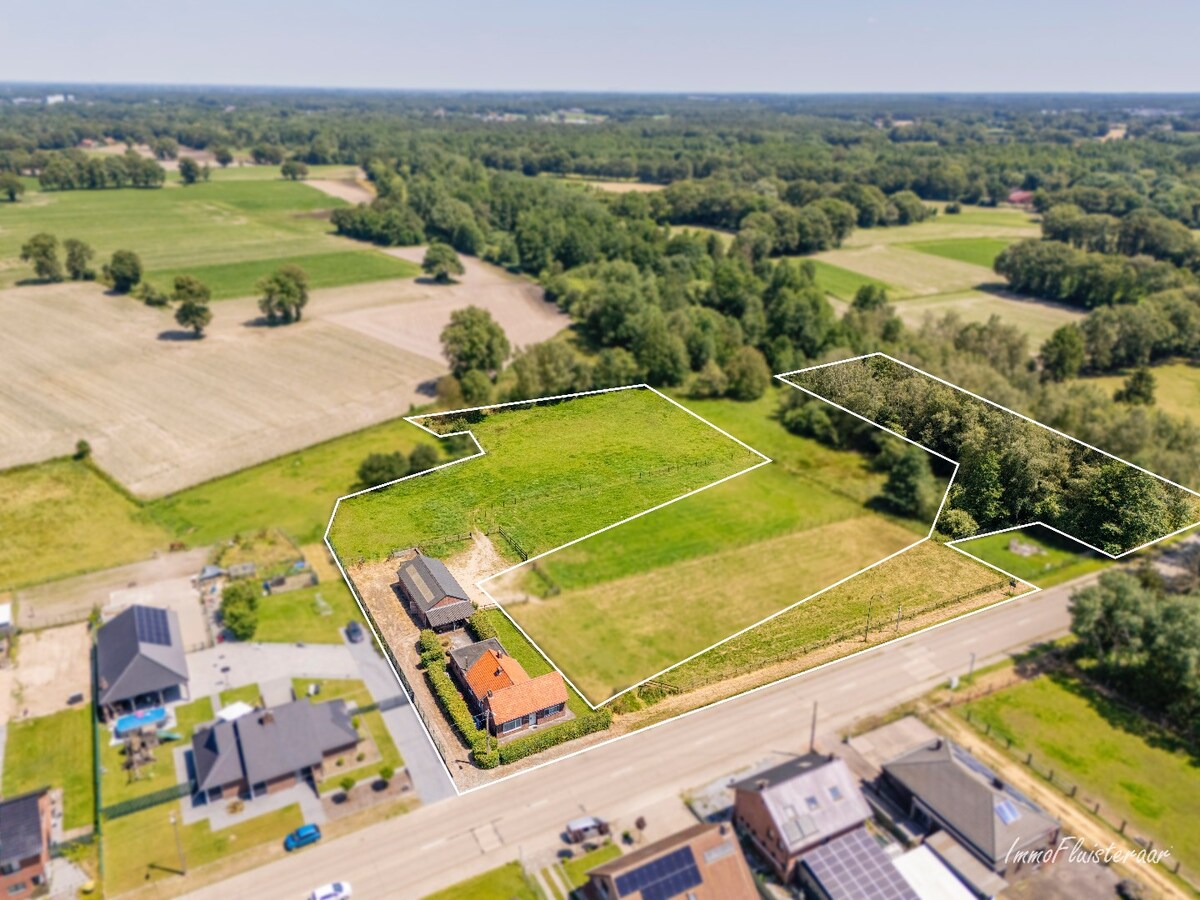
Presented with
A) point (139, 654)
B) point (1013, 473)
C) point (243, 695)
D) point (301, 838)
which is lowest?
point (301, 838)

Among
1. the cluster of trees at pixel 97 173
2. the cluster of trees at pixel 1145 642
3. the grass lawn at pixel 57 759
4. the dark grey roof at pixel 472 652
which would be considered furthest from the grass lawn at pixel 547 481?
the cluster of trees at pixel 97 173

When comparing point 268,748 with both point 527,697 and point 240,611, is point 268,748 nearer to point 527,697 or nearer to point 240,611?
point 240,611

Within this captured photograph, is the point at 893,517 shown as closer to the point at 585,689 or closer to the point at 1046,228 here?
the point at 585,689

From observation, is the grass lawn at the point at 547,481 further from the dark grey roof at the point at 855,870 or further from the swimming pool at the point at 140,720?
the swimming pool at the point at 140,720

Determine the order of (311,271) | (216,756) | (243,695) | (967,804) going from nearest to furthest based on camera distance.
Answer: (967,804) < (216,756) < (243,695) < (311,271)

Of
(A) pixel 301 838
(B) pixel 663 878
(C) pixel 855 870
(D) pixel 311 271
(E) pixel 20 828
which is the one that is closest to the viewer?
(B) pixel 663 878

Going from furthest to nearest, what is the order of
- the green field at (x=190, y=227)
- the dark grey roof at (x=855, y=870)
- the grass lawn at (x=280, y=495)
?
the green field at (x=190, y=227) < the grass lawn at (x=280, y=495) < the dark grey roof at (x=855, y=870)

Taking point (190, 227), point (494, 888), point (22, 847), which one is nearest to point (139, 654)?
point (22, 847)
